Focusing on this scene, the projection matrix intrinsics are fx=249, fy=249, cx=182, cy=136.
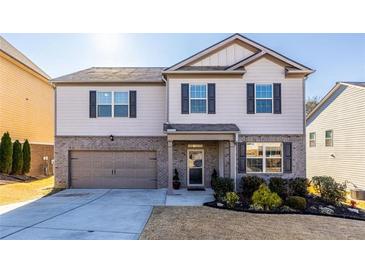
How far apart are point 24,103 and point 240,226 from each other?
1783cm

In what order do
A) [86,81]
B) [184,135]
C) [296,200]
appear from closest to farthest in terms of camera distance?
[296,200] < [184,135] < [86,81]

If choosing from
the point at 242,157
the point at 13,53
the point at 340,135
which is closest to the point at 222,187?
the point at 242,157

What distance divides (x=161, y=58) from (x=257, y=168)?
9.33m

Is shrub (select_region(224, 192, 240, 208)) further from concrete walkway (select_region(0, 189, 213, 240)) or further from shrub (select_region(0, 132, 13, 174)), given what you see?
shrub (select_region(0, 132, 13, 174))

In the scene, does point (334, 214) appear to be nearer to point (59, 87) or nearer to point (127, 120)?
point (127, 120)

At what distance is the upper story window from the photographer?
45.1ft

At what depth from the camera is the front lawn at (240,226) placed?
6582 mm

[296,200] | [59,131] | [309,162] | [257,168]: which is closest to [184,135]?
[257,168]

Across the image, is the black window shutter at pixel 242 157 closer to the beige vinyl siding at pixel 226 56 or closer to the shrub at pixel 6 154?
the beige vinyl siding at pixel 226 56

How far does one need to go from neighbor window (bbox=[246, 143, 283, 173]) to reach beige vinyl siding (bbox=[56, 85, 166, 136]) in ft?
16.1

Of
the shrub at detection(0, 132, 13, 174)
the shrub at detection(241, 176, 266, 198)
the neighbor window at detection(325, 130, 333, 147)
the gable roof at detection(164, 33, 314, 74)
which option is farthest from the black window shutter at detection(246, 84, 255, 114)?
the shrub at detection(0, 132, 13, 174)

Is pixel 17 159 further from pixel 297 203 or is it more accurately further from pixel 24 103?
pixel 297 203

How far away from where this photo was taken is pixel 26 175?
1716 cm

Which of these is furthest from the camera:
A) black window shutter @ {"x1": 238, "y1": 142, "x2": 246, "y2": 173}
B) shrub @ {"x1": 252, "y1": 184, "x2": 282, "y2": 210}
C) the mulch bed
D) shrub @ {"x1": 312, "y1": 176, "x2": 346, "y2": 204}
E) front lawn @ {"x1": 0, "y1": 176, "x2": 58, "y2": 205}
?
black window shutter @ {"x1": 238, "y1": 142, "x2": 246, "y2": 173}
